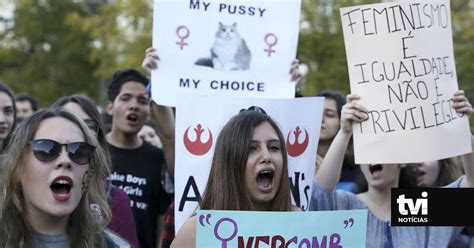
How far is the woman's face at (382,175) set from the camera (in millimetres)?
5051

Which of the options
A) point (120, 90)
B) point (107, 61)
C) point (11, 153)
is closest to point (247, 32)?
point (120, 90)

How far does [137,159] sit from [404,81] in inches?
88.6

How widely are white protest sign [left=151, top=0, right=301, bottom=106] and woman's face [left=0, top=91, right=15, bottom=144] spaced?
1.13 m

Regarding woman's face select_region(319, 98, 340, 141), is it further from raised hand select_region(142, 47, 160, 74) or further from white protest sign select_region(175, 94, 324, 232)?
white protest sign select_region(175, 94, 324, 232)

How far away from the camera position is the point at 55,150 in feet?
12.0

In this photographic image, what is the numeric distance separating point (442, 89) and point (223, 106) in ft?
3.66

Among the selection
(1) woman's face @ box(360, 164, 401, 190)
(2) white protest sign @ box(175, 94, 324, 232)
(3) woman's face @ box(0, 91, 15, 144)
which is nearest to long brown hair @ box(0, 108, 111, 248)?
(2) white protest sign @ box(175, 94, 324, 232)

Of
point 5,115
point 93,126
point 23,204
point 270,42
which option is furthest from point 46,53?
point 23,204

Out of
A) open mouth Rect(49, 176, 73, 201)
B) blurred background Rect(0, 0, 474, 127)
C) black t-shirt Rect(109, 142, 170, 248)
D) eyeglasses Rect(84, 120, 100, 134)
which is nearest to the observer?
open mouth Rect(49, 176, 73, 201)

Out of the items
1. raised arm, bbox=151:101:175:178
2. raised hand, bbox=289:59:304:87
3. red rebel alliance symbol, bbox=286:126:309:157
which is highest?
raised hand, bbox=289:59:304:87

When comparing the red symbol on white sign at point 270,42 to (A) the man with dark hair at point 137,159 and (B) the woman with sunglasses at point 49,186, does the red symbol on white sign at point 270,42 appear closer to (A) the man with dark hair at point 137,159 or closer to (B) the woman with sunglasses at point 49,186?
(A) the man with dark hair at point 137,159

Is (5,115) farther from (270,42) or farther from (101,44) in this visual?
(101,44)

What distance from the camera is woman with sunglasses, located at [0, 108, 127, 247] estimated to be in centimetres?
363

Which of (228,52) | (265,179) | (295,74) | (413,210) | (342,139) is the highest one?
(228,52)
